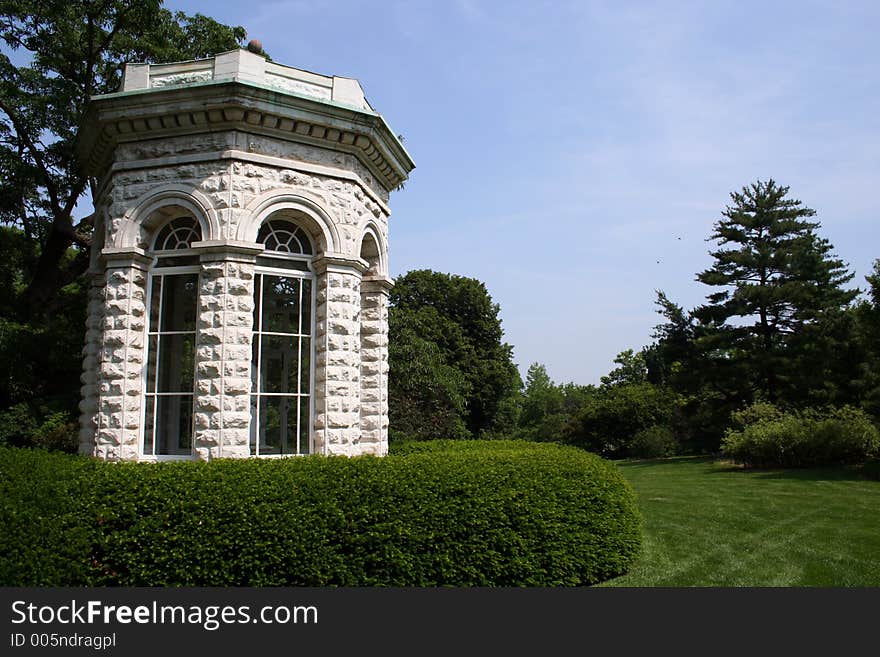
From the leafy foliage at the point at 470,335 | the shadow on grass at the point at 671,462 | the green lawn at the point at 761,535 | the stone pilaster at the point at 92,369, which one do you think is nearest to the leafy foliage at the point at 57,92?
the stone pilaster at the point at 92,369

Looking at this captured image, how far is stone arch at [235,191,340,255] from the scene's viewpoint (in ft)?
25.5

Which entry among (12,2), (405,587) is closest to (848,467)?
(405,587)

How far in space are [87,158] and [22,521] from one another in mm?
5812

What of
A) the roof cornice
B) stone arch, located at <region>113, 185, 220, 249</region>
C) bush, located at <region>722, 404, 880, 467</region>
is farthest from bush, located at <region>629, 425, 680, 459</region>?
stone arch, located at <region>113, 185, 220, 249</region>

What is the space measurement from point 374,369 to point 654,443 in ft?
85.0

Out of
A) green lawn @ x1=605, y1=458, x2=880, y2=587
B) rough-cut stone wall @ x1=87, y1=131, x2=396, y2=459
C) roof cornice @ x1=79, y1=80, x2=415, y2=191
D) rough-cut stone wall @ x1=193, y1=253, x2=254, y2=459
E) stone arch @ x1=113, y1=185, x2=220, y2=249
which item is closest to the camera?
green lawn @ x1=605, y1=458, x2=880, y2=587

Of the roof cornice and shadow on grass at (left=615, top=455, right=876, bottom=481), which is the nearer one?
the roof cornice

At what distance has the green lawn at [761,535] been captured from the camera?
6969mm

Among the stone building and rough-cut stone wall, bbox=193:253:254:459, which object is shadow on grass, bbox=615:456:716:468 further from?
rough-cut stone wall, bbox=193:253:254:459

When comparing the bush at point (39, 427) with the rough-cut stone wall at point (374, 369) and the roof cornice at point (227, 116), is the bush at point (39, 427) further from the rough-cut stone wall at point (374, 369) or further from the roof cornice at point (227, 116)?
the rough-cut stone wall at point (374, 369)

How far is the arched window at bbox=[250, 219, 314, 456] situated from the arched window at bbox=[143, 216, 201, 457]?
0.92 metres

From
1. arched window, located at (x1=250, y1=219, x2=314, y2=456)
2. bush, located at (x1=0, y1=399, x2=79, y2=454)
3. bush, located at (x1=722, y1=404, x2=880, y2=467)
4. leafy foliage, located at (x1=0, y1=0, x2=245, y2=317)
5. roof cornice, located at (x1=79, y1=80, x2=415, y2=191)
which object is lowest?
bush, located at (x1=722, y1=404, x2=880, y2=467)

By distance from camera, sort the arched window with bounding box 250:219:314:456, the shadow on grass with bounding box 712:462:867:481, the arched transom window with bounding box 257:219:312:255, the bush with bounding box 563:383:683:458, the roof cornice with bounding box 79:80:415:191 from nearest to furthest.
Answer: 1. the roof cornice with bounding box 79:80:415:191
2. the arched window with bounding box 250:219:314:456
3. the arched transom window with bounding box 257:219:312:255
4. the shadow on grass with bounding box 712:462:867:481
5. the bush with bounding box 563:383:683:458

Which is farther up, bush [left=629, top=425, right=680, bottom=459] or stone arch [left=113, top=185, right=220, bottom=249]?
stone arch [left=113, top=185, right=220, bottom=249]
